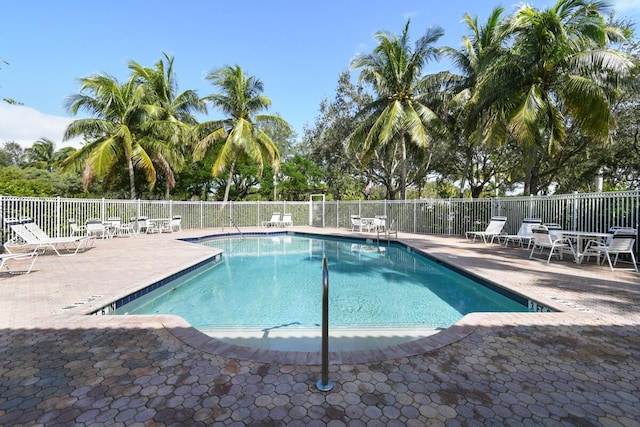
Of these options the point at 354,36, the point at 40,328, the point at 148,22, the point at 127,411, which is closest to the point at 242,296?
the point at 40,328

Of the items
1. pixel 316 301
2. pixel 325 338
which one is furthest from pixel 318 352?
pixel 316 301

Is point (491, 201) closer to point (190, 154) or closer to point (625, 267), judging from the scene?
point (625, 267)

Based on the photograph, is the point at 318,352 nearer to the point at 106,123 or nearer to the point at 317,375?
the point at 317,375

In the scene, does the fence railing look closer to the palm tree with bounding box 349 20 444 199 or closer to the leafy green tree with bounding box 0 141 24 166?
the palm tree with bounding box 349 20 444 199

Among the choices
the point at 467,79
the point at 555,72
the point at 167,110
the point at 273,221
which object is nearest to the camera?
the point at 555,72

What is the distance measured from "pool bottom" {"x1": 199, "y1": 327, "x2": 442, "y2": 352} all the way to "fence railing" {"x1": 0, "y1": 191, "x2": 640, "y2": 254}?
7939mm

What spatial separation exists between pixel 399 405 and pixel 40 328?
12.6ft

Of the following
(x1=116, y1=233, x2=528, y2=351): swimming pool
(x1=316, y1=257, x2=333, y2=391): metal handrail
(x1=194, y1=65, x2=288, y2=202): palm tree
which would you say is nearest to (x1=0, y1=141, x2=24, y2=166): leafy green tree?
(x1=194, y1=65, x2=288, y2=202): palm tree

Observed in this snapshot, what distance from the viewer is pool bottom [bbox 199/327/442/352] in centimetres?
354

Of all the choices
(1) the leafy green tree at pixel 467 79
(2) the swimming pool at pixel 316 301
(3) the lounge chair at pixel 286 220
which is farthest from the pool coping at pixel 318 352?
(3) the lounge chair at pixel 286 220

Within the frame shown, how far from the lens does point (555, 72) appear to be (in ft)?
33.4

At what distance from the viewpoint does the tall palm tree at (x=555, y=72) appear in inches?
347

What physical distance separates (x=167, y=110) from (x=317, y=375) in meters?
19.2

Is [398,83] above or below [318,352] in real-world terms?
above
